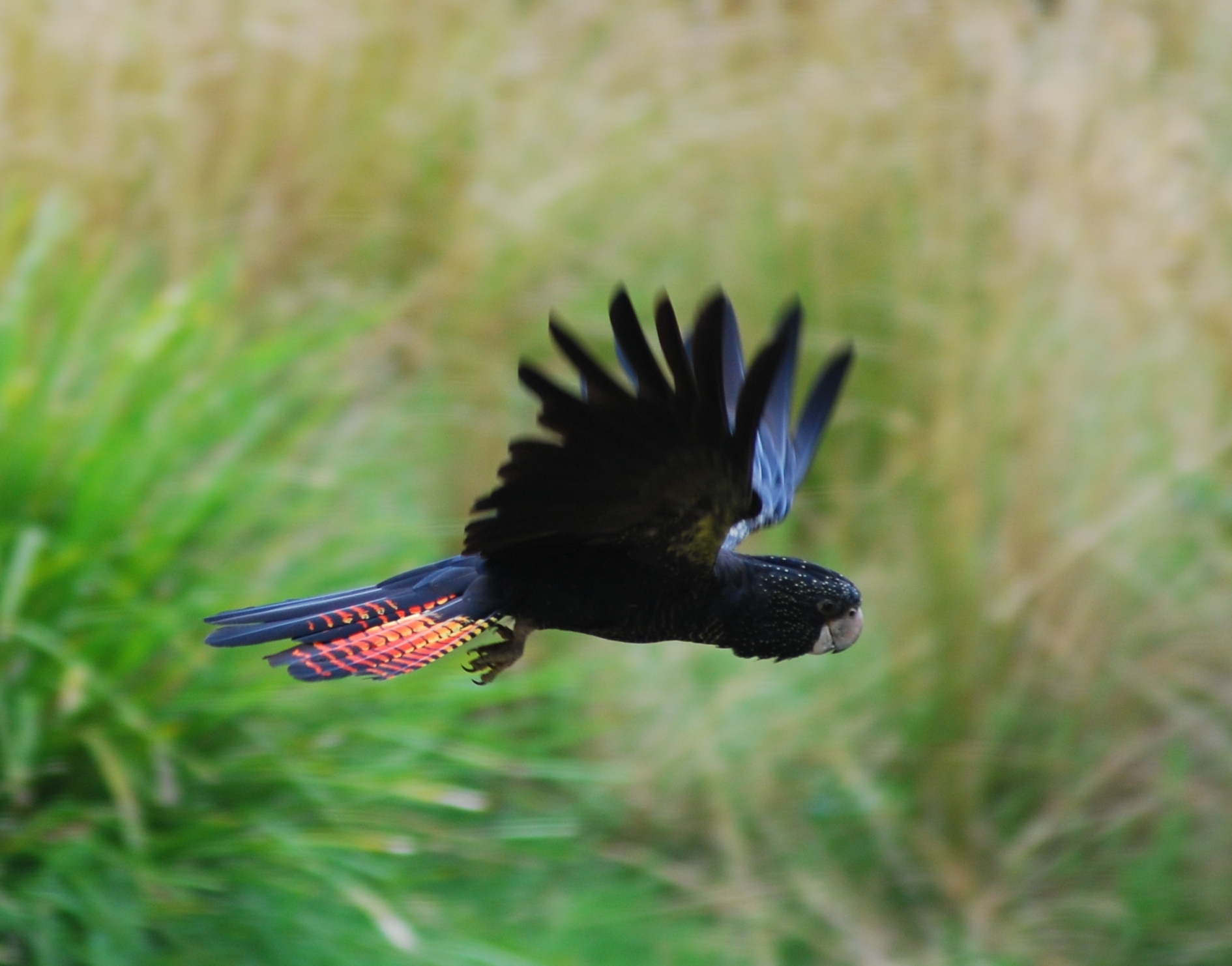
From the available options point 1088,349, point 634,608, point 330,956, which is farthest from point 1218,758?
point 634,608

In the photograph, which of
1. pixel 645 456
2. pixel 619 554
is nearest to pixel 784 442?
pixel 619 554

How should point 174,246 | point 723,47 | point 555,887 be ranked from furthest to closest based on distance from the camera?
point 723,47 < point 174,246 < point 555,887

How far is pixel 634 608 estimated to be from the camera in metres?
1.96

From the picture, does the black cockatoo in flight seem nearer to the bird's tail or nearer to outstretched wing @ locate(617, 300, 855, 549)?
the bird's tail

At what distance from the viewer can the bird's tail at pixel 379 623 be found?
1.82m

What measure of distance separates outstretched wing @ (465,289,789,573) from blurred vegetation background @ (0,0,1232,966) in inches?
67.4

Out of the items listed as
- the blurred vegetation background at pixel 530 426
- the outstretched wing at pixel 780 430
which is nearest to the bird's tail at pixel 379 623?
the outstretched wing at pixel 780 430

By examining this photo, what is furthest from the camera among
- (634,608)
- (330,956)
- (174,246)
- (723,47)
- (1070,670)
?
(723,47)

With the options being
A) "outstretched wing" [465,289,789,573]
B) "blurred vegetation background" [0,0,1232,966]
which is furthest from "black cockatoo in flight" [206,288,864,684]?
"blurred vegetation background" [0,0,1232,966]

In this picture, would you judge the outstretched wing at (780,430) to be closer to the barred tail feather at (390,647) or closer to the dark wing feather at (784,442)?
the dark wing feather at (784,442)

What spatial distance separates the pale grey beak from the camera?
6.64 feet

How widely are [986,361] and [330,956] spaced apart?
249 centimetres

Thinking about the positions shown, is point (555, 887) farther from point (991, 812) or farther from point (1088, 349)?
point (1088, 349)

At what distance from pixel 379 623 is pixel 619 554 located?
0.34m
